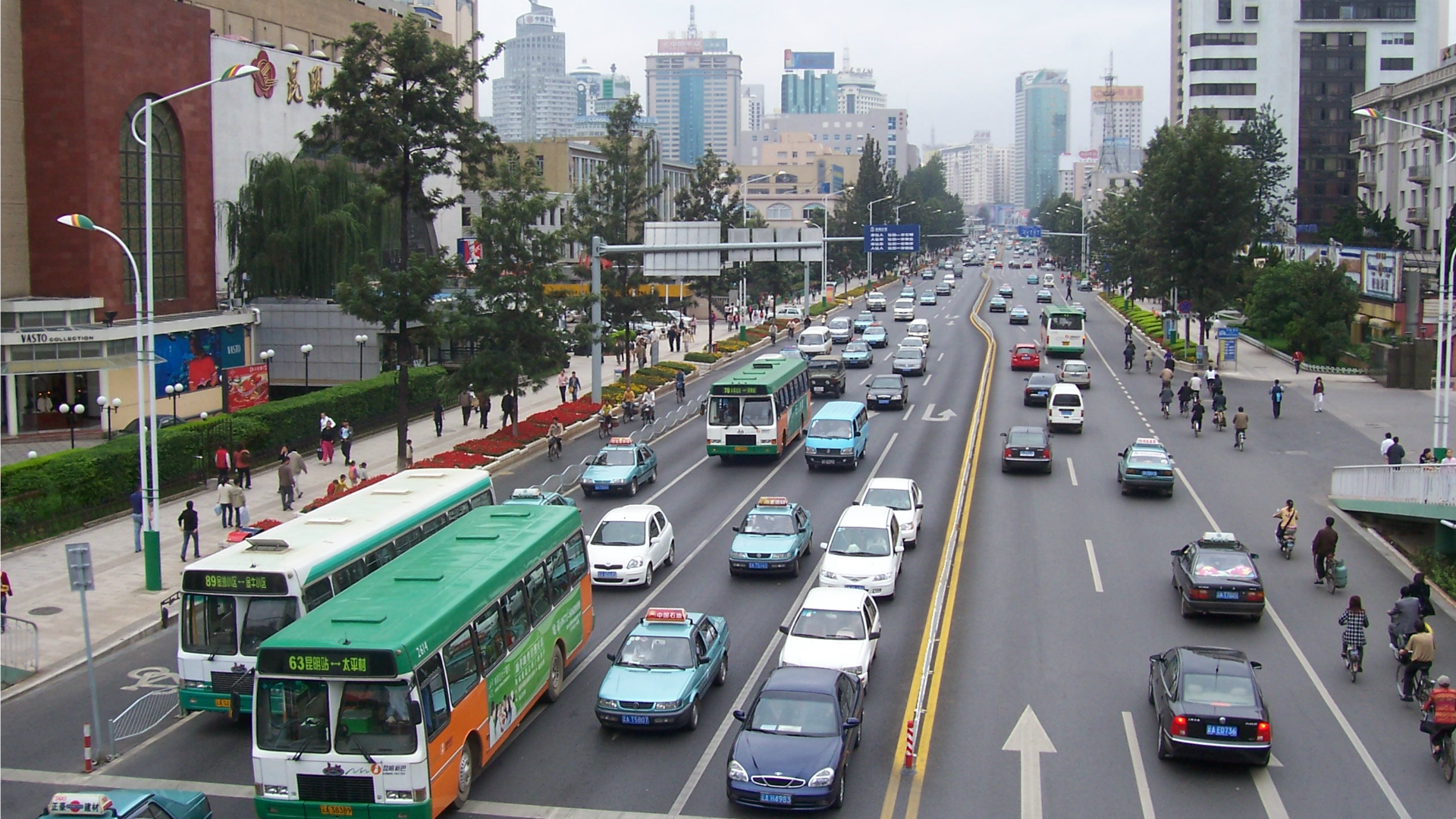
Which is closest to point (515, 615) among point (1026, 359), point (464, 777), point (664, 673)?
point (664, 673)

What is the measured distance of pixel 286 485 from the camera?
33.8 metres

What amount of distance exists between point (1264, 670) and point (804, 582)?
9.42m

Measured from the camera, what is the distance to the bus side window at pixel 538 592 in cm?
1914

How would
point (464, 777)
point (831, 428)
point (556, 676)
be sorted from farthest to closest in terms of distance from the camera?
point (831, 428), point (556, 676), point (464, 777)

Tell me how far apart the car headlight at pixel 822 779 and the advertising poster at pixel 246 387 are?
34.0 metres

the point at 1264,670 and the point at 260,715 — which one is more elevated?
the point at 260,715

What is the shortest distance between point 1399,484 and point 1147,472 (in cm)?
681

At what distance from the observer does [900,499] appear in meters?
30.4

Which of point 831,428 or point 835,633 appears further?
point 831,428

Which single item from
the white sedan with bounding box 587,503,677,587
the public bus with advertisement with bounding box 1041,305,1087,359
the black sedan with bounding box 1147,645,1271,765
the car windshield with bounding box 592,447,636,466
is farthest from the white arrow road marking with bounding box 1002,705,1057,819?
the public bus with advertisement with bounding box 1041,305,1087,359

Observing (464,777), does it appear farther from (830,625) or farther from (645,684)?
(830,625)

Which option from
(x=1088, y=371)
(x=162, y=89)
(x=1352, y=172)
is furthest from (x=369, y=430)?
(x=1352, y=172)

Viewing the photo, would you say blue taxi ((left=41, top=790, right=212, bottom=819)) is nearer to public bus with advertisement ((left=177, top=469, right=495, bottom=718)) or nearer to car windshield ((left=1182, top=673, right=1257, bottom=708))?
public bus with advertisement ((left=177, top=469, right=495, bottom=718))

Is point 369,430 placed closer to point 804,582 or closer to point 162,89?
point 162,89
